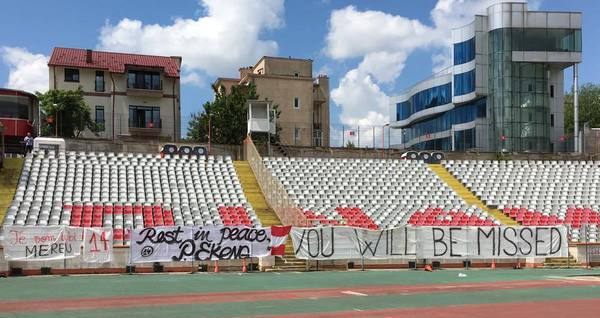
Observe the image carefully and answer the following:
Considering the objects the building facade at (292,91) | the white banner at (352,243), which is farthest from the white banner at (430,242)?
the building facade at (292,91)

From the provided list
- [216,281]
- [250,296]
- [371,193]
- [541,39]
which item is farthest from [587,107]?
[250,296]

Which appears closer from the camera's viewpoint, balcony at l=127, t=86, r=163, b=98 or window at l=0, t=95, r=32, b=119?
window at l=0, t=95, r=32, b=119

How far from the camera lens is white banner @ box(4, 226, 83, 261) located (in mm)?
21812

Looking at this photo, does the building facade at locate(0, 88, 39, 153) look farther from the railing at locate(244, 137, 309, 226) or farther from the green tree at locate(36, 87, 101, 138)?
the green tree at locate(36, 87, 101, 138)

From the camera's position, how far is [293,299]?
1570cm

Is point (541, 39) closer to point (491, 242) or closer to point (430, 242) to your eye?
point (491, 242)

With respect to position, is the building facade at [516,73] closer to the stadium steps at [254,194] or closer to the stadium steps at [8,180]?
the stadium steps at [254,194]

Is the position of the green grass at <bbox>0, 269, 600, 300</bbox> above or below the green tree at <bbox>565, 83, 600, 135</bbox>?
below

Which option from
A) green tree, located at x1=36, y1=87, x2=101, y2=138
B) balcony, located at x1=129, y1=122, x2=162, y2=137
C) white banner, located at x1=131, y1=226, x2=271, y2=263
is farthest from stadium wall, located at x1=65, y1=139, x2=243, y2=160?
balcony, located at x1=129, y1=122, x2=162, y2=137

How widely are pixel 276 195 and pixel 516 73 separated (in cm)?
3423

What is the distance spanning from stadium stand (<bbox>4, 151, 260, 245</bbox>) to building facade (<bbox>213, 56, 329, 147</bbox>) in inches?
706

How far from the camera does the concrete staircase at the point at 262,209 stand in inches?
985

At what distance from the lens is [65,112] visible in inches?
2234

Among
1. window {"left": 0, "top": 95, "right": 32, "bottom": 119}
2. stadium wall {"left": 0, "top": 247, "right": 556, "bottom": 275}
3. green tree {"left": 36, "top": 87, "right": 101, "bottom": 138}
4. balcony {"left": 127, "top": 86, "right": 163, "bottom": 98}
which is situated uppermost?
balcony {"left": 127, "top": 86, "right": 163, "bottom": 98}
